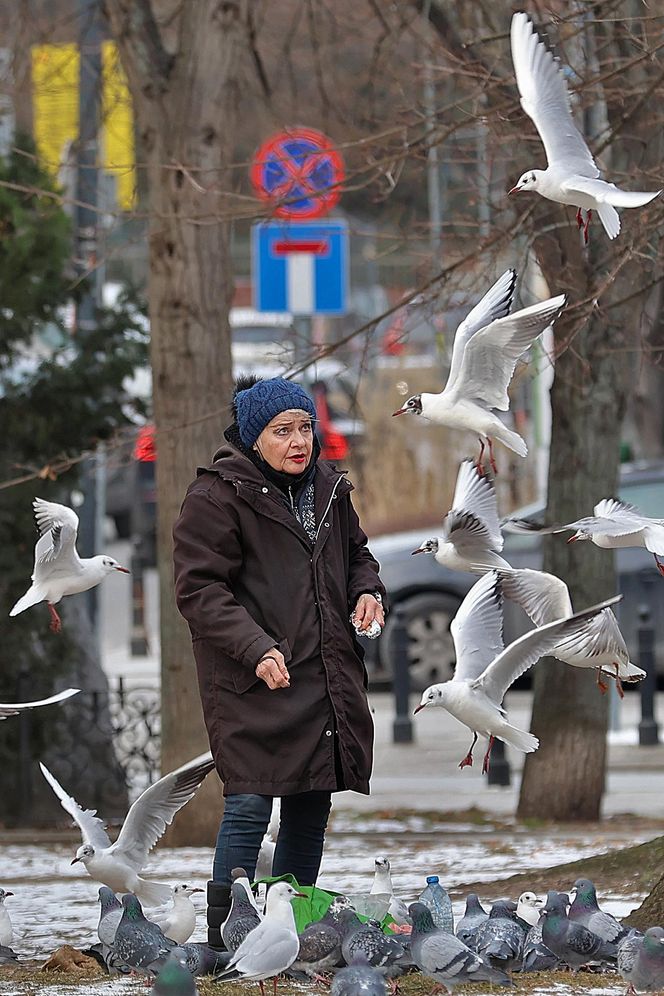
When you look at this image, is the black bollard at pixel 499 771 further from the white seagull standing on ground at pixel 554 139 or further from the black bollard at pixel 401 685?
the white seagull standing on ground at pixel 554 139

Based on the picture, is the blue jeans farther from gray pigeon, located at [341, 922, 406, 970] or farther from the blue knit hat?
the blue knit hat

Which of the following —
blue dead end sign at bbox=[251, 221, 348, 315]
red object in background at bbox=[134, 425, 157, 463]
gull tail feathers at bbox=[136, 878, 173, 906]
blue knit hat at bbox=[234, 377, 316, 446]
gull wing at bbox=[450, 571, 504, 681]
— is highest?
blue dead end sign at bbox=[251, 221, 348, 315]

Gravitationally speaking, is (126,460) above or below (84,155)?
below

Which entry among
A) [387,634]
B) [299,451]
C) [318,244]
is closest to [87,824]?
[299,451]

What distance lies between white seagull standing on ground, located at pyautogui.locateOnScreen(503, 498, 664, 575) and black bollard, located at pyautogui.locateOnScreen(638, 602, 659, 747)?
6.73 metres

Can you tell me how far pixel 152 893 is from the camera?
6.07 m

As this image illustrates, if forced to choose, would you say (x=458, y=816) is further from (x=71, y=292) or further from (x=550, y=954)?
(x=550, y=954)

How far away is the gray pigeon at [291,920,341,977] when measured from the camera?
4.97m

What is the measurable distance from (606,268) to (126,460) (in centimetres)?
233

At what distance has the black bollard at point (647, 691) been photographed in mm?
12352

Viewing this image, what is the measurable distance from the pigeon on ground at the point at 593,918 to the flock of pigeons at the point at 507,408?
17.3 inches

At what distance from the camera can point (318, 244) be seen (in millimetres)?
10930

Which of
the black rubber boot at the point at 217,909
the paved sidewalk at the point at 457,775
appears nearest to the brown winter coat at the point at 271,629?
the black rubber boot at the point at 217,909

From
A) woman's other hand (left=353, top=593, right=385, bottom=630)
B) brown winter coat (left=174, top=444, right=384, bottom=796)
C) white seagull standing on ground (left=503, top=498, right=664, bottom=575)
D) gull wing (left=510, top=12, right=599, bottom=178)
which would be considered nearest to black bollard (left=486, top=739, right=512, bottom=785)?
white seagull standing on ground (left=503, top=498, right=664, bottom=575)
